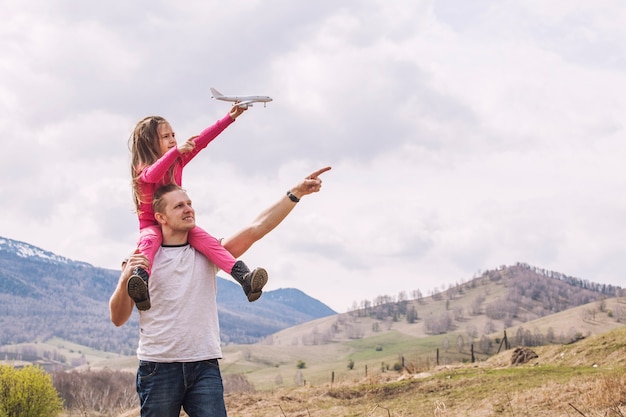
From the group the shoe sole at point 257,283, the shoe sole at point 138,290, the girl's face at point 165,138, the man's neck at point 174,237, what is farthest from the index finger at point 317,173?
the shoe sole at point 138,290

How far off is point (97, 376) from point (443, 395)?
93.3 metres

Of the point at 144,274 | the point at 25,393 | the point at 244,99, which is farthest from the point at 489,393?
the point at 25,393

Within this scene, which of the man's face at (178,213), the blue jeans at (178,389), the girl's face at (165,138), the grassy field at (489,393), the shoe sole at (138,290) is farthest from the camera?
the grassy field at (489,393)

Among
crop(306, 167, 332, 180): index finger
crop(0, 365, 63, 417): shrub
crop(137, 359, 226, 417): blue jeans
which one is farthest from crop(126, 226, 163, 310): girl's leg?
crop(0, 365, 63, 417): shrub

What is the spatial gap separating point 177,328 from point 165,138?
1.61 m

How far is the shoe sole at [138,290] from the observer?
12.8 feet

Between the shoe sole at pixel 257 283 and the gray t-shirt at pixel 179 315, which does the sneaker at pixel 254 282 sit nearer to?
the shoe sole at pixel 257 283

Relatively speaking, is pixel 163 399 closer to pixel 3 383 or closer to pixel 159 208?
pixel 159 208

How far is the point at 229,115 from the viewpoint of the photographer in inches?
224

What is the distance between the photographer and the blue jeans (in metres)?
4.03

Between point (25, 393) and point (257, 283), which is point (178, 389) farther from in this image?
point (25, 393)

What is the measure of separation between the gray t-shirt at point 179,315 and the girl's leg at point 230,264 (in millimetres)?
101

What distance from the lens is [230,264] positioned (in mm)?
4371

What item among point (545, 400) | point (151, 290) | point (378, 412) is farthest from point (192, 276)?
point (378, 412)
